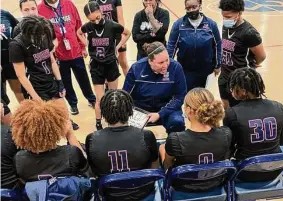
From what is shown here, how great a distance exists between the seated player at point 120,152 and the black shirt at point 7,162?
0.49 metres

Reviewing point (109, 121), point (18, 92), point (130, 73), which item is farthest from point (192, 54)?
point (18, 92)

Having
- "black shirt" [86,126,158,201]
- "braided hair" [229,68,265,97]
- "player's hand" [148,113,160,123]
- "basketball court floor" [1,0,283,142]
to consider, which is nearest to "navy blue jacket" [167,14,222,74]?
"basketball court floor" [1,0,283,142]

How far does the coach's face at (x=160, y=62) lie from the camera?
3.44 metres

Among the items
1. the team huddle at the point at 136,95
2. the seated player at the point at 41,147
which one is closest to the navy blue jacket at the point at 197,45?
the team huddle at the point at 136,95

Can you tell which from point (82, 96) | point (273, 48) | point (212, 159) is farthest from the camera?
point (273, 48)

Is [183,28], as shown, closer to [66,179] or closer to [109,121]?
[109,121]

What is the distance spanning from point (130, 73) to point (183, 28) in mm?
874

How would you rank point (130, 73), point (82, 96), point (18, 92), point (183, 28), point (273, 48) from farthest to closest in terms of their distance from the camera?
point (273, 48)
point (82, 96)
point (18, 92)
point (183, 28)
point (130, 73)

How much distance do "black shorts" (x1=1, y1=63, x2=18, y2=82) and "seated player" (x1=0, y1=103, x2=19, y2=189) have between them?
1.90 meters

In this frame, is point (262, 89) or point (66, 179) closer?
point (66, 179)

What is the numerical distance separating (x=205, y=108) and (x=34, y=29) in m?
1.88

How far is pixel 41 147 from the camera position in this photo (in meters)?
2.23

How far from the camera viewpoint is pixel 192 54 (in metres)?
4.07

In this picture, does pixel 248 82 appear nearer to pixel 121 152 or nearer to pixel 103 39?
pixel 121 152
